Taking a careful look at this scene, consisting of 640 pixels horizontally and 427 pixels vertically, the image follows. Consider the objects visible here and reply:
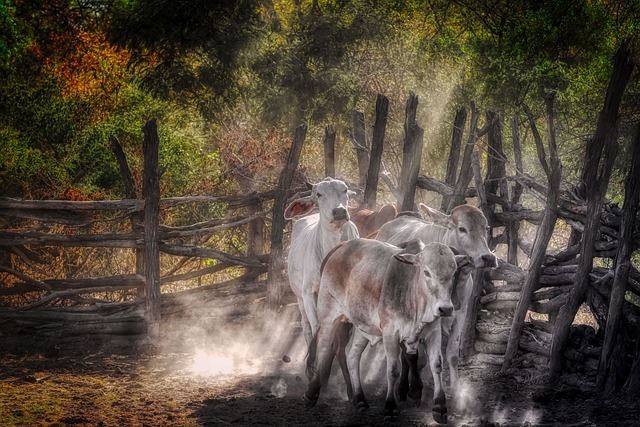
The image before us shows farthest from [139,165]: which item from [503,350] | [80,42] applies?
[503,350]

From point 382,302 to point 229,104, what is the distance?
11204mm

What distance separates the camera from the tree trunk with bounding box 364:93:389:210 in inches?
483

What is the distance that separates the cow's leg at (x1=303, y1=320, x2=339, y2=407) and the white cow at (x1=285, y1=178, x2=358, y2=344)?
32.3 inches

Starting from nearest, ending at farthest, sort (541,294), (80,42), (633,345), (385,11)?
(633,345) < (541,294) < (80,42) < (385,11)

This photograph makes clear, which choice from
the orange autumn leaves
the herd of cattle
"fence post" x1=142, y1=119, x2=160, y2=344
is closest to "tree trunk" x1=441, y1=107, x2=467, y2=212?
the herd of cattle

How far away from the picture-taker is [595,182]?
829cm

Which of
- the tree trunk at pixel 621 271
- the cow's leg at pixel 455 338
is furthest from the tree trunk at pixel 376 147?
the tree trunk at pixel 621 271

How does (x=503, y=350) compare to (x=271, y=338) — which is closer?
(x=503, y=350)

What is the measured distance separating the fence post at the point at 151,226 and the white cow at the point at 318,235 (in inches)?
99.9

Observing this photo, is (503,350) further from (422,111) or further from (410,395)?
(422,111)

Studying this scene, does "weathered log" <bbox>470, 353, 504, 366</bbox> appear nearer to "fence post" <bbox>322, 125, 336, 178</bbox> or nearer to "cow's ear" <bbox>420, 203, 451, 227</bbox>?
"cow's ear" <bbox>420, 203, 451, 227</bbox>

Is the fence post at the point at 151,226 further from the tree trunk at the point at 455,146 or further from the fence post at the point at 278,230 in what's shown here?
the tree trunk at the point at 455,146

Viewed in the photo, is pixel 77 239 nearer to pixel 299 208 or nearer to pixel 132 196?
pixel 132 196

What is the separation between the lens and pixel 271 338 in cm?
1212
